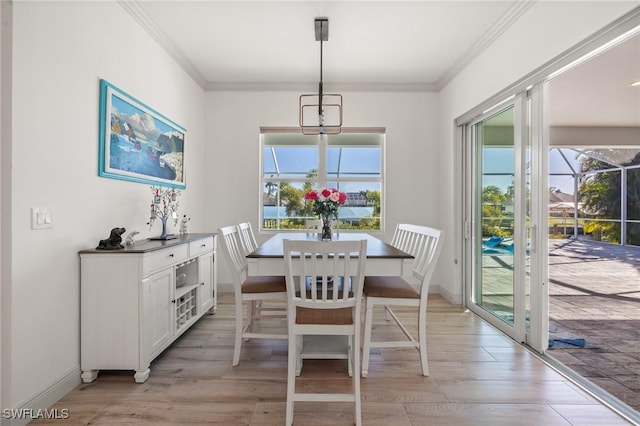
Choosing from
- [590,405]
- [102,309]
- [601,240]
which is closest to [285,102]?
[102,309]

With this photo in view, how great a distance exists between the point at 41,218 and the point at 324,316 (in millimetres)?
1624

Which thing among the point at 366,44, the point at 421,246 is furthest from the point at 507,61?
the point at 421,246

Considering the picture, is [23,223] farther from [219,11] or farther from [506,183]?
[506,183]

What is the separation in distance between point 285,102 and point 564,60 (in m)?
3.00

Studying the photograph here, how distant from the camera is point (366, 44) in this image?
130 inches

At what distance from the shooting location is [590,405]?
1899mm

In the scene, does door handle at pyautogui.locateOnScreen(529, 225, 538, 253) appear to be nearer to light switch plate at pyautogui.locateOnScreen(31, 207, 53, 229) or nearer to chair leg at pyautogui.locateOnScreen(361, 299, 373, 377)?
chair leg at pyautogui.locateOnScreen(361, 299, 373, 377)

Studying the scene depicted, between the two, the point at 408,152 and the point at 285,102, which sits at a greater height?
the point at 285,102

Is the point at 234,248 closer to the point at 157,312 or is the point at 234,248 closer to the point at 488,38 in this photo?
the point at 157,312

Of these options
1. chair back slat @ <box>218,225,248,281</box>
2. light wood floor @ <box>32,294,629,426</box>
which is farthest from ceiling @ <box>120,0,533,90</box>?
light wood floor @ <box>32,294,629,426</box>

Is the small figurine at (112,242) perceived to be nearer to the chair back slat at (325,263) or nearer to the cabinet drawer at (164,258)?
the cabinet drawer at (164,258)

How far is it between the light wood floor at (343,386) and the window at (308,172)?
2043mm

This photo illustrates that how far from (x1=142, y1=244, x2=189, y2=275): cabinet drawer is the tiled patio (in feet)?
9.48

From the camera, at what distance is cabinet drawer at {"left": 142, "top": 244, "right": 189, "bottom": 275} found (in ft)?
7.13
